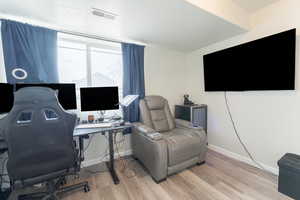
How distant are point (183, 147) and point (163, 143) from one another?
33cm

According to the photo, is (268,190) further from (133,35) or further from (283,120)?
(133,35)

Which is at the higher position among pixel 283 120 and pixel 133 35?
pixel 133 35

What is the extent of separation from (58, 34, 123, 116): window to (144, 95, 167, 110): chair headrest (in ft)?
1.91

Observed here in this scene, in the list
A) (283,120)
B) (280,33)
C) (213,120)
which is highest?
(280,33)

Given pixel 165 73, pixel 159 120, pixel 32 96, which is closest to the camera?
pixel 32 96

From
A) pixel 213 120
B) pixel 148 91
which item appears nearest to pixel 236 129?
pixel 213 120

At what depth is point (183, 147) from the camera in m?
1.81

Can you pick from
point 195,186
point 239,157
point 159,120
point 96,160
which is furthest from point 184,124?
point 96,160

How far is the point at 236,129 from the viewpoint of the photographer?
7.49ft

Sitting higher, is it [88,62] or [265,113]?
[88,62]

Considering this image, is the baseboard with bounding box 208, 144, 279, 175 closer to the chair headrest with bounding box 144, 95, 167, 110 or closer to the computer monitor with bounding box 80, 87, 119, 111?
the chair headrest with bounding box 144, 95, 167, 110

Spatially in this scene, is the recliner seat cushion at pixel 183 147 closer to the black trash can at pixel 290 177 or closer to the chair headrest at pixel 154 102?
the chair headrest at pixel 154 102

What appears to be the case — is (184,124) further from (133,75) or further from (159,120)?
(133,75)

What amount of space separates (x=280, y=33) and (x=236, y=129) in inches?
59.4
